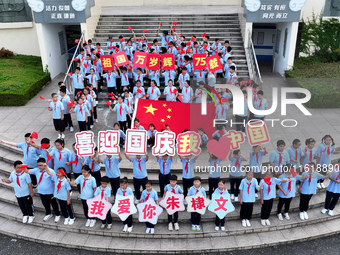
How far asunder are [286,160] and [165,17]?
1054cm

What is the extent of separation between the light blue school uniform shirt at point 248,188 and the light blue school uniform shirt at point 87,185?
3.00 m

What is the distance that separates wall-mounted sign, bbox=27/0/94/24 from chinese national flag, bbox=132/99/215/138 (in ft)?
21.3

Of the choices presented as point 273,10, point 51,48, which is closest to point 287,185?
point 273,10

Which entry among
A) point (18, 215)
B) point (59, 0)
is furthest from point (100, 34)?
point (18, 215)

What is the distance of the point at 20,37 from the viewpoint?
16.4m

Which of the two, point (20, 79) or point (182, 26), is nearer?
point (20, 79)

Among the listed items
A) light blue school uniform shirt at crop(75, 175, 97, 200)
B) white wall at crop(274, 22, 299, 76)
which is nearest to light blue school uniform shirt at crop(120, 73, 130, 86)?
light blue school uniform shirt at crop(75, 175, 97, 200)

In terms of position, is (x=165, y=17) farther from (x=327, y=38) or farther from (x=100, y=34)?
(x=327, y=38)

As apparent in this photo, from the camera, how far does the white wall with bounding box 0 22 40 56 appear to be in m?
16.0

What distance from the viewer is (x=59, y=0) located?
13.1m

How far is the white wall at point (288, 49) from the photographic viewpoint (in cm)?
1354

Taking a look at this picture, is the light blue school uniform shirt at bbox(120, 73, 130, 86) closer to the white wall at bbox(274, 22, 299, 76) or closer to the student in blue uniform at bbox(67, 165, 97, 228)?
the student in blue uniform at bbox(67, 165, 97, 228)

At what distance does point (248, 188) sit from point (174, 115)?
3194mm

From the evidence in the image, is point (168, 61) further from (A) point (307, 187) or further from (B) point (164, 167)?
(A) point (307, 187)
